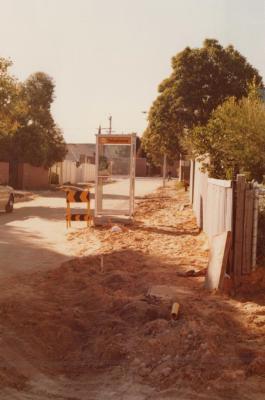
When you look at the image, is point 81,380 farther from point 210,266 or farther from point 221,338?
point 210,266

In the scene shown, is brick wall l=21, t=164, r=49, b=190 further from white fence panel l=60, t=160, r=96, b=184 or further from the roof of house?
the roof of house

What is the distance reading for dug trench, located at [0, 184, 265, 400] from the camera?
16.1 feet

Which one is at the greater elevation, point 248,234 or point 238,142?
point 238,142

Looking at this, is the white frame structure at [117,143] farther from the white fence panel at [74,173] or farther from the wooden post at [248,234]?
the white fence panel at [74,173]

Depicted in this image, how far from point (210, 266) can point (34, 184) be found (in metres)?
32.5

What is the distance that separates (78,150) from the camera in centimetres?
9338

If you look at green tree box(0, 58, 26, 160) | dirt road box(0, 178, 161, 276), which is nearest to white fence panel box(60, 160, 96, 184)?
green tree box(0, 58, 26, 160)

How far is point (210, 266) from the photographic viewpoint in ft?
27.6

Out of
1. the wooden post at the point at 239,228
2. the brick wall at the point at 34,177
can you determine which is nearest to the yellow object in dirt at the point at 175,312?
the wooden post at the point at 239,228

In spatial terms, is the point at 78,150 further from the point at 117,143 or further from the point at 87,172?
the point at 117,143

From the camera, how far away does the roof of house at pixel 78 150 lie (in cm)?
8378

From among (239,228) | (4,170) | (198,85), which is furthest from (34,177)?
(239,228)

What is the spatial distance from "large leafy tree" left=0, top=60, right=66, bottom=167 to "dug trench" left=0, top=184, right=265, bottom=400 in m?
23.3

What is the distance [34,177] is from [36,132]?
5011 mm
